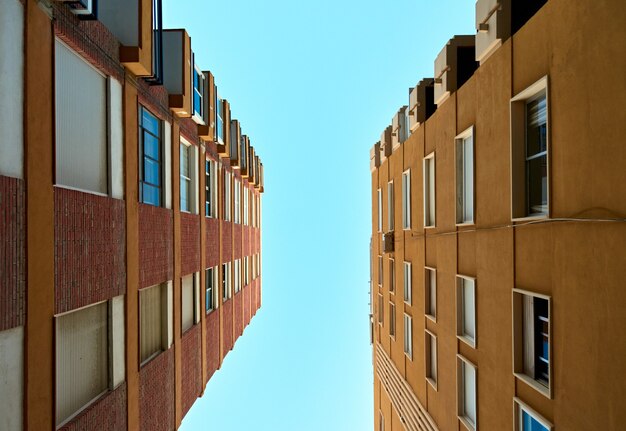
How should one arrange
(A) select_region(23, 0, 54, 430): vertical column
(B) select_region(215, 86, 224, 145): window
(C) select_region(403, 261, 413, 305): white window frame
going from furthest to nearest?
(B) select_region(215, 86, 224, 145): window, (C) select_region(403, 261, 413, 305): white window frame, (A) select_region(23, 0, 54, 430): vertical column

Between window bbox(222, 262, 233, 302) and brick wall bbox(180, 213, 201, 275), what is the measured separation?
4740 mm

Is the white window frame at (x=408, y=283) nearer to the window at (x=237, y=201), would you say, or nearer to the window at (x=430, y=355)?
the window at (x=430, y=355)

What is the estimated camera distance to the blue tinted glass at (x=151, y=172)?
12072 millimetres

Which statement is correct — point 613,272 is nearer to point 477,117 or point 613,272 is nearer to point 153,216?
point 477,117

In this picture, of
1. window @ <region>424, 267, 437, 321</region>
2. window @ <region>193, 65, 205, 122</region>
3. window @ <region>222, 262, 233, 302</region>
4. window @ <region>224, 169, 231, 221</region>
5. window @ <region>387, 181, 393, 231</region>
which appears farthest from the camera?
window @ <region>224, 169, 231, 221</region>

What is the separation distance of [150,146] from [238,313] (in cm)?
1460

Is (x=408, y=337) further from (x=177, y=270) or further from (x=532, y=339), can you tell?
(x=532, y=339)

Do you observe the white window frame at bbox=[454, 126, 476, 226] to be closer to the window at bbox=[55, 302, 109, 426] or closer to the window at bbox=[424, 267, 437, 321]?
the window at bbox=[424, 267, 437, 321]

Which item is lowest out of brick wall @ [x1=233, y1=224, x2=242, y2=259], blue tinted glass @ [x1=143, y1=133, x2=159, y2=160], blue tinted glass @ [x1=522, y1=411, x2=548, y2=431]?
blue tinted glass @ [x1=522, y1=411, x2=548, y2=431]

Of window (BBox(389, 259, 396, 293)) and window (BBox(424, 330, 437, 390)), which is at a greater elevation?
window (BBox(389, 259, 396, 293))

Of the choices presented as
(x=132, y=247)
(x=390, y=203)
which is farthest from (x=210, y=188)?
(x=390, y=203)

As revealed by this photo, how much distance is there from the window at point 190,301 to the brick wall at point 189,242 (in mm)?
377

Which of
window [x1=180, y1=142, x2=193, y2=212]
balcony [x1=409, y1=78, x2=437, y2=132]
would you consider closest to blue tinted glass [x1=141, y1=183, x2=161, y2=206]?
window [x1=180, y1=142, x2=193, y2=212]

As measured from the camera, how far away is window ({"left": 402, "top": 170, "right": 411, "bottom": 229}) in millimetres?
18316
